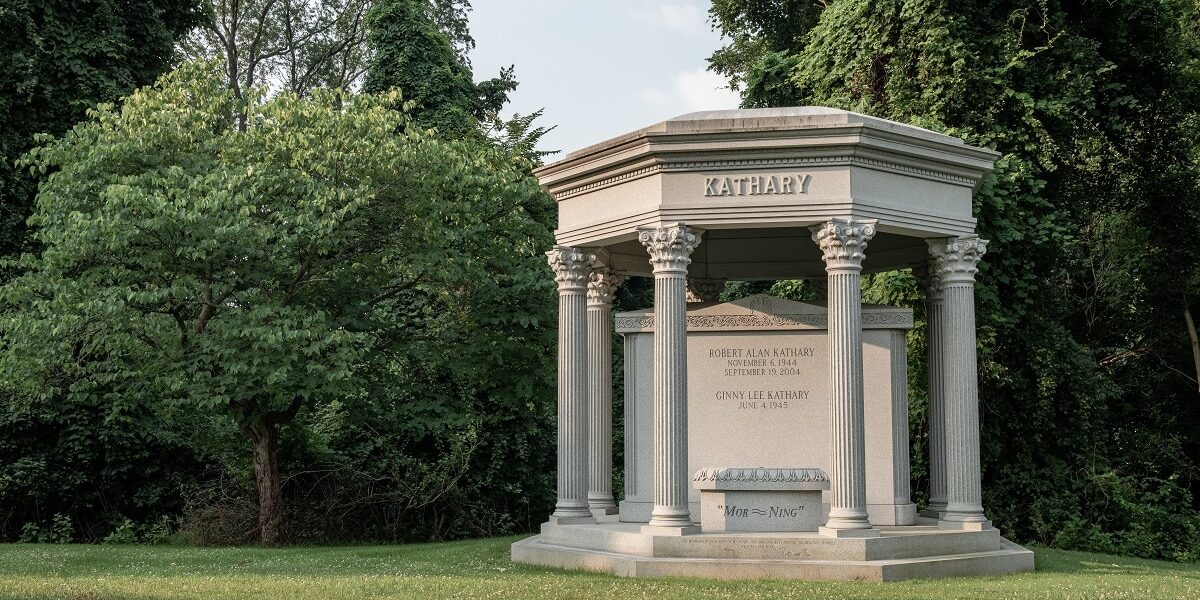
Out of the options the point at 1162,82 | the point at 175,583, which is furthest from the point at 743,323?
the point at 1162,82

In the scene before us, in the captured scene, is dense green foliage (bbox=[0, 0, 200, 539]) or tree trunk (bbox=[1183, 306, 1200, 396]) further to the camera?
tree trunk (bbox=[1183, 306, 1200, 396])

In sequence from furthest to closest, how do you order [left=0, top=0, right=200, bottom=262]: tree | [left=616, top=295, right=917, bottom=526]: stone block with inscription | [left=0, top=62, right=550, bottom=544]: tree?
[left=0, top=0, right=200, bottom=262]: tree < [left=0, top=62, right=550, bottom=544]: tree < [left=616, top=295, right=917, bottom=526]: stone block with inscription

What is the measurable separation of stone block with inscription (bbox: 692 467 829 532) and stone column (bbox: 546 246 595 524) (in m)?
2.53

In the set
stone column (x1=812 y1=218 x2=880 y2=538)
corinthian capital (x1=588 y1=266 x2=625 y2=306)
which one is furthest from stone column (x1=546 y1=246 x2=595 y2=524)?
stone column (x1=812 y1=218 x2=880 y2=538)

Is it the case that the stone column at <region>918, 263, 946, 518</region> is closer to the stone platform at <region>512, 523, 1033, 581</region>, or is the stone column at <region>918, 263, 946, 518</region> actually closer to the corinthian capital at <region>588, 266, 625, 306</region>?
the stone platform at <region>512, 523, 1033, 581</region>

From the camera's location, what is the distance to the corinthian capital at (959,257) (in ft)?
60.4

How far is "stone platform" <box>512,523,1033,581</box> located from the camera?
15727 mm

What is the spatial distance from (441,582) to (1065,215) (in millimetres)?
19765

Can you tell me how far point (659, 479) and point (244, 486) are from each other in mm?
14583

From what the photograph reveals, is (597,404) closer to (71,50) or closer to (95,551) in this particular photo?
(95,551)

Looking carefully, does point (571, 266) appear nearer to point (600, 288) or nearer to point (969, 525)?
point (600, 288)

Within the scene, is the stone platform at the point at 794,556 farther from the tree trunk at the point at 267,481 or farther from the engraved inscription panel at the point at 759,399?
the tree trunk at the point at 267,481

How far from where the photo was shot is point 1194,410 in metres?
34.4

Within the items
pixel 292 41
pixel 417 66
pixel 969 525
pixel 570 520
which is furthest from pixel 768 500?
pixel 292 41
